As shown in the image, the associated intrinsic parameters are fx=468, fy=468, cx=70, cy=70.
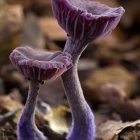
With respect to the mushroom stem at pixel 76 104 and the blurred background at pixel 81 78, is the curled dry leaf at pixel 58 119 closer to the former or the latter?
the blurred background at pixel 81 78

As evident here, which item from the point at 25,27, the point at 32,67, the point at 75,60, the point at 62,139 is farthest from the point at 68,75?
the point at 25,27

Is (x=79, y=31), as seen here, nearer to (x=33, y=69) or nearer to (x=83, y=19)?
(x=83, y=19)

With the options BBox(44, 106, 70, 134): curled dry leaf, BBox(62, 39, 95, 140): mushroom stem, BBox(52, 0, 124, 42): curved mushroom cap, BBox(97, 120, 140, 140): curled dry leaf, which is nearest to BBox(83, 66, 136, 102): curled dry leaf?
BBox(44, 106, 70, 134): curled dry leaf

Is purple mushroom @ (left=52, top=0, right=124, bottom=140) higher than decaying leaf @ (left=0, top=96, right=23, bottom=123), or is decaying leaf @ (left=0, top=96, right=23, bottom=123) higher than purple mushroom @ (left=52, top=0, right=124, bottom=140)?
purple mushroom @ (left=52, top=0, right=124, bottom=140)

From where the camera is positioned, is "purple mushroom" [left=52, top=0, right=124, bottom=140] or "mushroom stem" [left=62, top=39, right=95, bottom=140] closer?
"purple mushroom" [left=52, top=0, right=124, bottom=140]

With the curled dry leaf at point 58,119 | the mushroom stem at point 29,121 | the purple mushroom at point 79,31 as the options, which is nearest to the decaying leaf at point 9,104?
the curled dry leaf at point 58,119

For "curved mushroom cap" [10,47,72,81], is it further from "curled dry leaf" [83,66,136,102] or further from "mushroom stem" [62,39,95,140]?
"curled dry leaf" [83,66,136,102]
